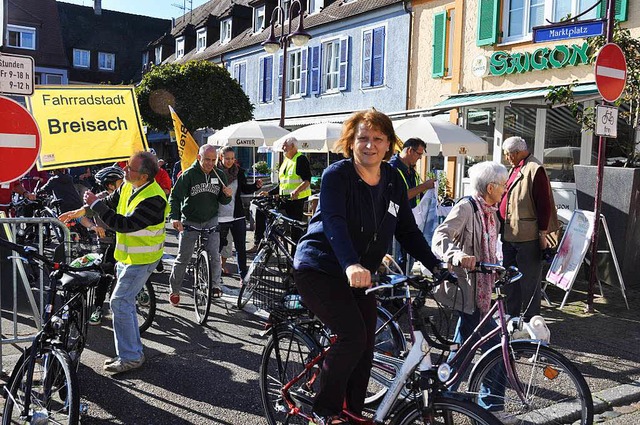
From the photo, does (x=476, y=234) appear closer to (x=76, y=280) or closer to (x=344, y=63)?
(x=76, y=280)

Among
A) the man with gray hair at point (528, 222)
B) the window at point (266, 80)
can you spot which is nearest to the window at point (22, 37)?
the window at point (266, 80)

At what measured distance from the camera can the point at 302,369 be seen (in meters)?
3.75

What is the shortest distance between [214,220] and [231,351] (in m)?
1.99

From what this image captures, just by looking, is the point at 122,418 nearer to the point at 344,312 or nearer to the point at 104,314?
the point at 344,312

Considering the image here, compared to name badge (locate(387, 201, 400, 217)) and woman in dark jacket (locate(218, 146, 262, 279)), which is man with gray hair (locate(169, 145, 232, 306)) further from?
name badge (locate(387, 201, 400, 217))

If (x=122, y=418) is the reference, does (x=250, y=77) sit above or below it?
above

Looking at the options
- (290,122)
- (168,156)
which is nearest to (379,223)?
(290,122)

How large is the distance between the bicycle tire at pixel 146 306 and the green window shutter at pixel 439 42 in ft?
43.8

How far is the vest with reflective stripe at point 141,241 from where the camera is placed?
16.4ft

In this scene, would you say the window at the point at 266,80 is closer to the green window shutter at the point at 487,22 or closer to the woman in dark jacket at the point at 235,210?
the green window shutter at the point at 487,22

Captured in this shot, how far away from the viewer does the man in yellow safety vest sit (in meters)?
4.96

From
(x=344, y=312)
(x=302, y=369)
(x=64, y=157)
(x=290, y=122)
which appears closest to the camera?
(x=344, y=312)

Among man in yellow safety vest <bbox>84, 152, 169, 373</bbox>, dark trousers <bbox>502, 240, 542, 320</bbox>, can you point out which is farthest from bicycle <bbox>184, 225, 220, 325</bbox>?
dark trousers <bbox>502, 240, 542, 320</bbox>

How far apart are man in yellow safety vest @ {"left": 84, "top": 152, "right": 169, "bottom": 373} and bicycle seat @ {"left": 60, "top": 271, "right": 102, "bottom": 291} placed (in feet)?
2.79
